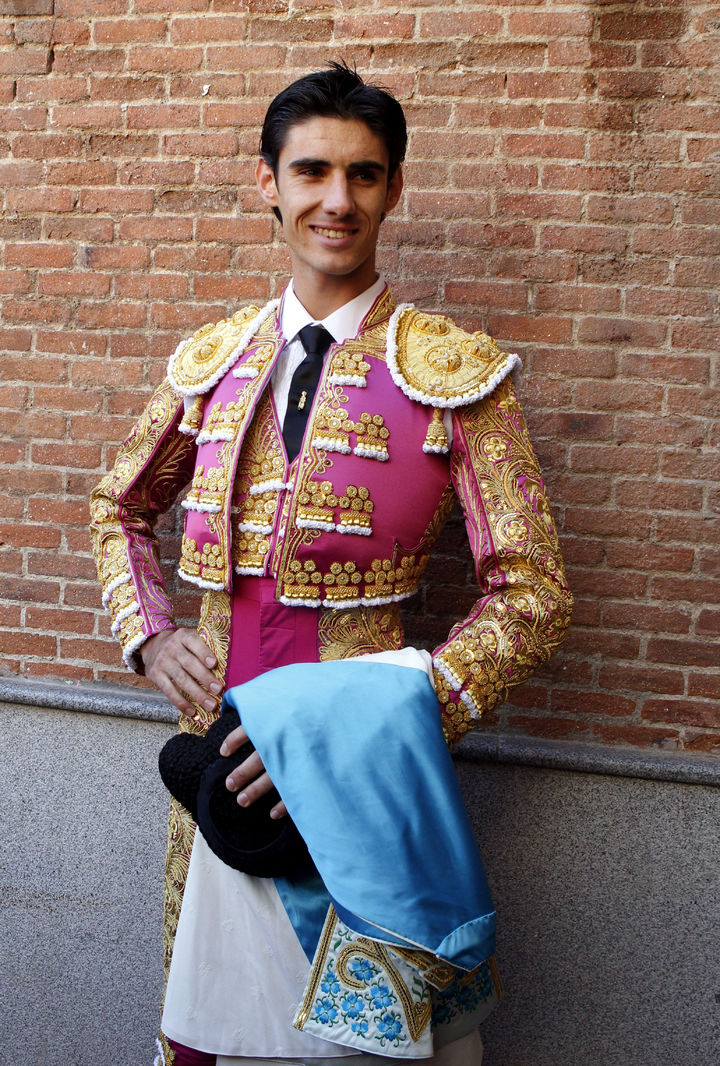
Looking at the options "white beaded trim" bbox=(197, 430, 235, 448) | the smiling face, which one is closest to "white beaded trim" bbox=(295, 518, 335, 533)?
"white beaded trim" bbox=(197, 430, 235, 448)

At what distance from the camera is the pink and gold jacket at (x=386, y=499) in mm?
1773

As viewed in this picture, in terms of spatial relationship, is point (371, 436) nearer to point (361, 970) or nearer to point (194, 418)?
point (194, 418)

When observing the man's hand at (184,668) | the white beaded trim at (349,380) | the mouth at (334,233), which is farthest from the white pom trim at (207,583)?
the mouth at (334,233)

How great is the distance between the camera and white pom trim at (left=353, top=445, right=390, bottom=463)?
1846 mm

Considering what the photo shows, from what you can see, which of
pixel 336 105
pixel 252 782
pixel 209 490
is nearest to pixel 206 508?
pixel 209 490

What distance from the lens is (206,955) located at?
5.76 feet

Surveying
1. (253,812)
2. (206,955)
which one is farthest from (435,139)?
(206,955)

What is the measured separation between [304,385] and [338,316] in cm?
17

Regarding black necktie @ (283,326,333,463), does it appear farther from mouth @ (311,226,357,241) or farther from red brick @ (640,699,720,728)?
red brick @ (640,699,720,728)

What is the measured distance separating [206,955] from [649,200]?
6.56 ft

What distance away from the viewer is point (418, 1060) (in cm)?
167

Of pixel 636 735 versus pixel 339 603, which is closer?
pixel 339 603

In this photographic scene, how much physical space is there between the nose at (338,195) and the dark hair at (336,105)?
0.12m

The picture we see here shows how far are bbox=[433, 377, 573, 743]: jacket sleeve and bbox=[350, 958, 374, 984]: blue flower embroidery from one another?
39 centimetres
